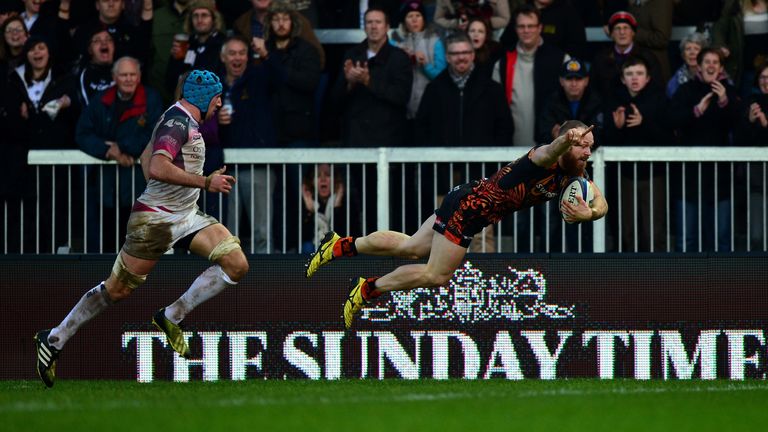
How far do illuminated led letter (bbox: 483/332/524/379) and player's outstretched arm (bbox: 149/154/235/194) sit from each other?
3.52 metres

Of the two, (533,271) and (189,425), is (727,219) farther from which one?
(189,425)

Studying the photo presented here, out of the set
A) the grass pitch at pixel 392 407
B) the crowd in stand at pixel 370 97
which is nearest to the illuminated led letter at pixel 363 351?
the crowd in stand at pixel 370 97

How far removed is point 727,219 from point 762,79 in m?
1.45

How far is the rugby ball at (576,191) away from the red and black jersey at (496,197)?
0.25m

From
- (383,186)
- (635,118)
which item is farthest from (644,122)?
(383,186)

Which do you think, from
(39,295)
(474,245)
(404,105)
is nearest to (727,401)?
A: (474,245)

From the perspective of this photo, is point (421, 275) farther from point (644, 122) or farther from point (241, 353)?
point (644, 122)

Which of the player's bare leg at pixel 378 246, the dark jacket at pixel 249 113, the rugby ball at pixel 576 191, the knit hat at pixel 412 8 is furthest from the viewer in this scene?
the knit hat at pixel 412 8

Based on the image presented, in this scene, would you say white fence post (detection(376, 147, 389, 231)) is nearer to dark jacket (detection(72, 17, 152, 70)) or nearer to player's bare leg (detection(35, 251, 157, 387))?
player's bare leg (detection(35, 251, 157, 387))

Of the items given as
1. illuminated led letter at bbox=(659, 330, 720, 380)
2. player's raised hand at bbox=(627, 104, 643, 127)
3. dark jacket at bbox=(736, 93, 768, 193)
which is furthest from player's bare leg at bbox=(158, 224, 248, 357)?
dark jacket at bbox=(736, 93, 768, 193)

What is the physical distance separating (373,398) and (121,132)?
16.7 feet

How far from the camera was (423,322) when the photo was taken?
46.6ft

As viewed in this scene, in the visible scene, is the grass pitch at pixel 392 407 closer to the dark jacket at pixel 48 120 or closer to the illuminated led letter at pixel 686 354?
the illuminated led letter at pixel 686 354

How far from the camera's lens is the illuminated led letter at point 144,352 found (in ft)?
46.6
